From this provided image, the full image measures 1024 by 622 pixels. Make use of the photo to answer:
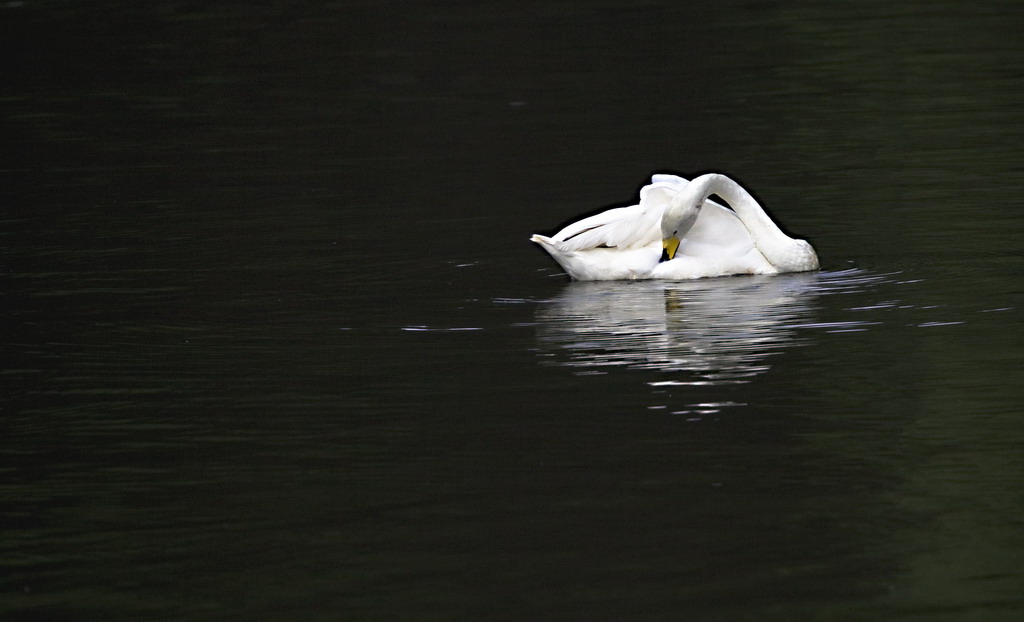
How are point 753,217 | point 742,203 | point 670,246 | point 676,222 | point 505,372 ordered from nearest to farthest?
point 505,372 < point 676,222 < point 670,246 < point 753,217 < point 742,203

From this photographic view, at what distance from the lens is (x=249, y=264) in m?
14.3

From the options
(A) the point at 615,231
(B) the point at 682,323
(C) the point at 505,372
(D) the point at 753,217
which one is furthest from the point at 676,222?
(C) the point at 505,372

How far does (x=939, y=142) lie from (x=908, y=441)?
10.5 m

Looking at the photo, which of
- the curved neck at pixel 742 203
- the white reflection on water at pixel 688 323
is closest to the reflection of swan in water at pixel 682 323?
the white reflection on water at pixel 688 323

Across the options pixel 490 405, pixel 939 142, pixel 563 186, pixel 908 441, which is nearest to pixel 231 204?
pixel 563 186

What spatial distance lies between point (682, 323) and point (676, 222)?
4.99 feet

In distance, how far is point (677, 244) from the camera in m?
12.9

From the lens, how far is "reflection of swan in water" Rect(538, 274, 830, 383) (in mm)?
10438

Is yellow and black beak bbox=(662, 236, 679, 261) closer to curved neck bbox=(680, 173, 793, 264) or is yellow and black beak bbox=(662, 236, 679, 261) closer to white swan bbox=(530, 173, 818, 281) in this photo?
white swan bbox=(530, 173, 818, 281)

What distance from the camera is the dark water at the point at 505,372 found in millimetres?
7105

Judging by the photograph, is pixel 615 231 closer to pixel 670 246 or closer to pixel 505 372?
pixel 670 246

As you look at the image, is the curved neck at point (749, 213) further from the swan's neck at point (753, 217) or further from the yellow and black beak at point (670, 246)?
the yellow and black beak at point (670, 246)

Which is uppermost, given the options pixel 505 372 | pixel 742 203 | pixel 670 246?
pixel 742 203

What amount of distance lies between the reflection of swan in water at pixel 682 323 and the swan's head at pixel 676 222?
0.25 m
